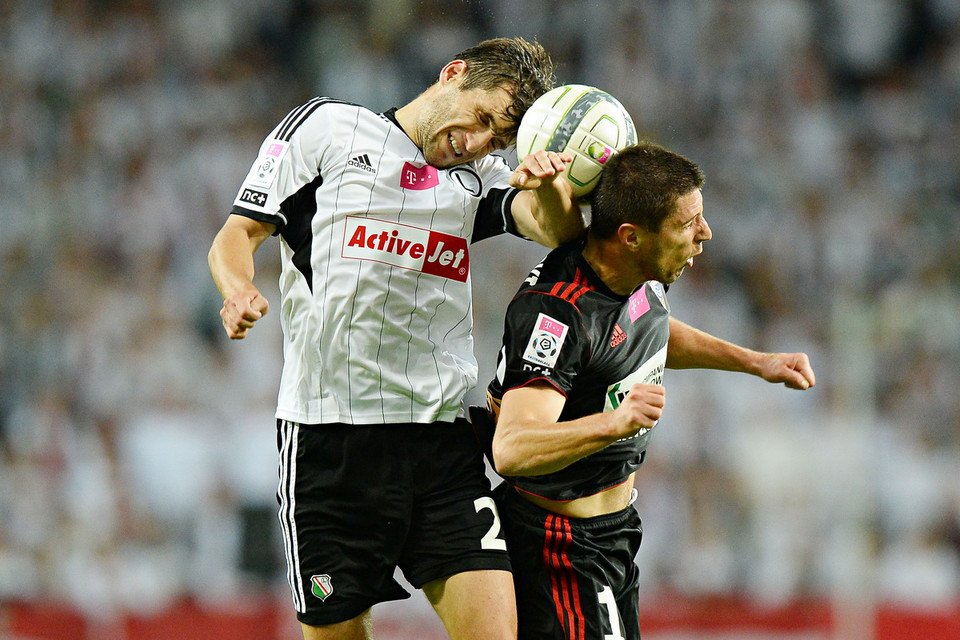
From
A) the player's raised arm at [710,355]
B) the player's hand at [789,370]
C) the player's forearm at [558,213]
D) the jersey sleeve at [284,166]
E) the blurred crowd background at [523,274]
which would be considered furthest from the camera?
the blurred crowd background at [523,274]

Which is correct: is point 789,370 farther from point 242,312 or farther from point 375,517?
point 242,312

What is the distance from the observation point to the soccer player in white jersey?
4.14m

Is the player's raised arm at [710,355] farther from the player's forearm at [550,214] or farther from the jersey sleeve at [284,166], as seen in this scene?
the jersey sleeve at [284,166]

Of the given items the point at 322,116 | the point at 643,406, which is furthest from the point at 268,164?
the point at 643,406

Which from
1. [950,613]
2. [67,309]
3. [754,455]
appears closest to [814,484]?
[754,455]

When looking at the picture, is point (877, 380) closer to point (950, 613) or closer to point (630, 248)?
point (950, 613)

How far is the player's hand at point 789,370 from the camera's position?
4.38 m

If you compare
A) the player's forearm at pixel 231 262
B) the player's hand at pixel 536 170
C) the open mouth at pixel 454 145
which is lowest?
the player's forearm at pixel 231 262

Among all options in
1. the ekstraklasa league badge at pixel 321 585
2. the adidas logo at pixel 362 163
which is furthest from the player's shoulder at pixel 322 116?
the ekstraklasa league badge at pixel 321 585

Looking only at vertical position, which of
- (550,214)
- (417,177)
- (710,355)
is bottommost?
(710,355)

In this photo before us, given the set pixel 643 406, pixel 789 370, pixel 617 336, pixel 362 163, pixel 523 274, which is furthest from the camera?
pixel 523 274

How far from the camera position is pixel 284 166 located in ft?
13.6

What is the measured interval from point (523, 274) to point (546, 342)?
5.74 m

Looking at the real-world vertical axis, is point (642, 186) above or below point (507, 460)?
above
